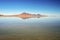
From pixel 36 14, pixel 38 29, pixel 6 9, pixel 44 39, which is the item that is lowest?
pixel 44 39

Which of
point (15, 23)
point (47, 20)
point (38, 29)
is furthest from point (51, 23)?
point (15, 23)

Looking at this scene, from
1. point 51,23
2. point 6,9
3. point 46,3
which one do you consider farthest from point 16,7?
point 51,23

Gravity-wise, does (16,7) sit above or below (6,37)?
above

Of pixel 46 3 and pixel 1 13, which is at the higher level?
pixel 46 3

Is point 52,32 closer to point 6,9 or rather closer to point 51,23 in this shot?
point 51,23

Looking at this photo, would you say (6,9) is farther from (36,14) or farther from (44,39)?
(44,39)

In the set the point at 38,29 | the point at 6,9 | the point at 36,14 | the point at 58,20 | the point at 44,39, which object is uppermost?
the point at 6,9
